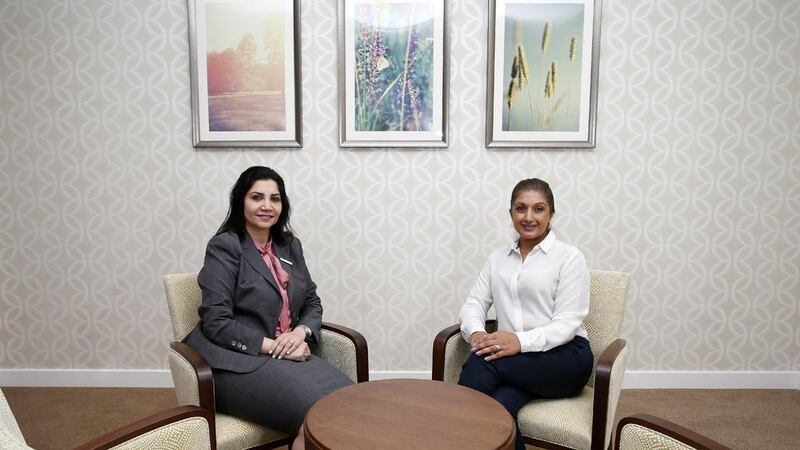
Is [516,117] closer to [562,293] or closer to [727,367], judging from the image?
[562,293]

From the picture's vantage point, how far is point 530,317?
6.93ft

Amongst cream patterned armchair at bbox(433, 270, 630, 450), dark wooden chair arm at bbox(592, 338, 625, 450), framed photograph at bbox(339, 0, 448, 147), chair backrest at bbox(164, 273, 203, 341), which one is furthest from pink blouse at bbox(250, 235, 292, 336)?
dark wooden chair arm at bbox(592, 338, 625, 450)

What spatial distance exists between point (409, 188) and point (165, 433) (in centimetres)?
197

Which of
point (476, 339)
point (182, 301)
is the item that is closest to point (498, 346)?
point (476, 339)

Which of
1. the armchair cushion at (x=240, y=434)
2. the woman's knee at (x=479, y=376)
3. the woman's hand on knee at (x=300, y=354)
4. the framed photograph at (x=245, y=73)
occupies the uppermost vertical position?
the framed photograph at (x=245, y=73)

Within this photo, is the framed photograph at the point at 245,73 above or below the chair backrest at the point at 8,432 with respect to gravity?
above

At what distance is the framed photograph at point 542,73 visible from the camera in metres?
2.90

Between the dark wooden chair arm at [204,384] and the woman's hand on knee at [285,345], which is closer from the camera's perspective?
the dark wooden chair arm at [204,384]

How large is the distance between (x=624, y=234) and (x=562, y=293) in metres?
1.21

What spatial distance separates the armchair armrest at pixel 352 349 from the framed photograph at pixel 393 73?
1.21 m

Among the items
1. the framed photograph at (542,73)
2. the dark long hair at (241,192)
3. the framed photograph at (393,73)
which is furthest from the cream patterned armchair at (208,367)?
the framed photograph at (542,73)

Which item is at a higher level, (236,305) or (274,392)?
(236,305)

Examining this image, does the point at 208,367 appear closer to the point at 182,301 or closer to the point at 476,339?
the point at 182,301

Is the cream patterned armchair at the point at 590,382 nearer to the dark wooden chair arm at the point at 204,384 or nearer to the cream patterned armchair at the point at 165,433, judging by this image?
the dark wooden chair arm at the point at 204,384
